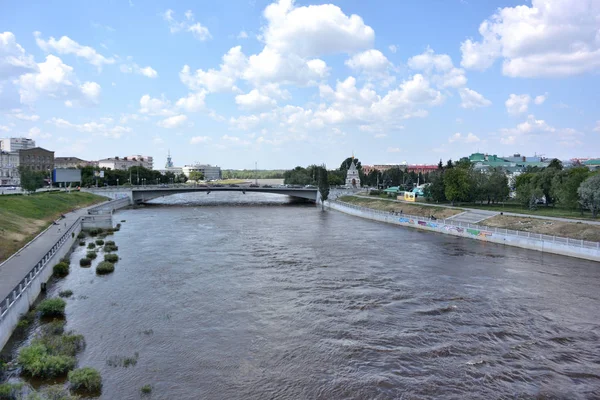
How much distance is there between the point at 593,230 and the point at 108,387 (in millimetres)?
44392

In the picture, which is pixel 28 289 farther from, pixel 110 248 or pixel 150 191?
pixel 150 191

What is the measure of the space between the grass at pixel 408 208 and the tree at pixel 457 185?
4452 millimetres

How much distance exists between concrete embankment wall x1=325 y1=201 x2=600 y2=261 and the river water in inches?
57.9

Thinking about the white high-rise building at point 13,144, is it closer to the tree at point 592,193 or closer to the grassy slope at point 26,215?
the grassy slope at point 26,215

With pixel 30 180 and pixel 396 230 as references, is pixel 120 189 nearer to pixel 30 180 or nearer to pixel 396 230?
pixel 30 180

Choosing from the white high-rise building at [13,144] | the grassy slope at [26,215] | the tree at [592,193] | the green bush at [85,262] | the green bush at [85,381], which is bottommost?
the green bush at [85,381]

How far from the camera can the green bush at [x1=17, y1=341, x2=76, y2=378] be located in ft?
52.0

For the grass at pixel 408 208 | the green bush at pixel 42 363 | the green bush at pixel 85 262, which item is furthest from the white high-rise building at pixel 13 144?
the green bush at pixel 42 363

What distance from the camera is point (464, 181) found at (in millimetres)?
70438

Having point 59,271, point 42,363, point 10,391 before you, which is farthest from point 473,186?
point 10,391

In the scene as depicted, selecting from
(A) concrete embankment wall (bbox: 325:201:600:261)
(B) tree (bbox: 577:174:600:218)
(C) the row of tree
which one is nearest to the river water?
(A) concrete embankment wall (bbox: 325:201:600:261)

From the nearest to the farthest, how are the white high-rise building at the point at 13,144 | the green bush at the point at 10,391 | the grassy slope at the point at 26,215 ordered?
1. the green bush at the point at 10,391
2. the grassy slope at the point at 26,215
3. the white high-rise building at the point at 13,144

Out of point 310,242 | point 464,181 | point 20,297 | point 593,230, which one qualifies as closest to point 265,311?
point 20,297

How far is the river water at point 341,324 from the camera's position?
16172 mm
